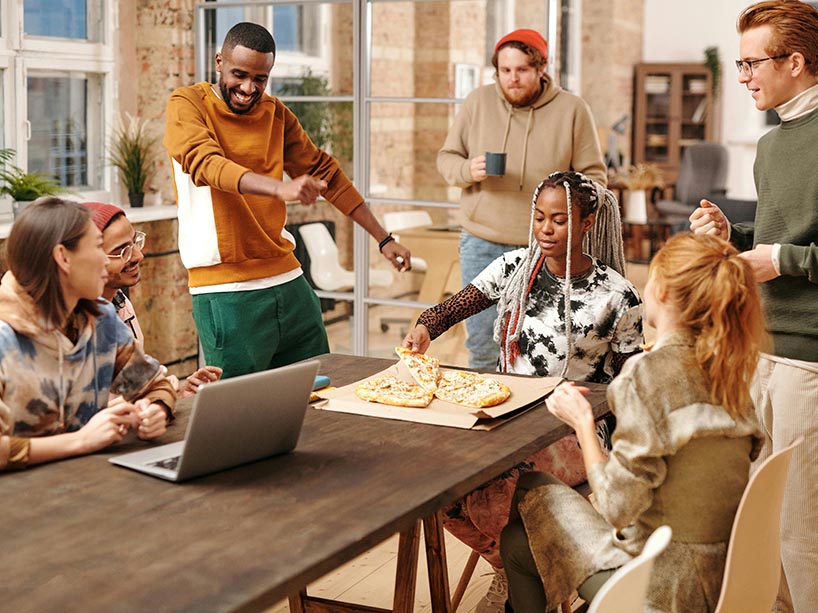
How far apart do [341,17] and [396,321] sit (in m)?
1.46

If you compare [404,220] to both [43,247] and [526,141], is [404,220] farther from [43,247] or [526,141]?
[43,247]

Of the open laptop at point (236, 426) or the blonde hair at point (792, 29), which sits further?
the blonde hair at point (792, 29)

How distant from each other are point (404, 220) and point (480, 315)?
1.14 m

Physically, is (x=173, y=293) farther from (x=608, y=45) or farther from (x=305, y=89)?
(x=608, y=45)

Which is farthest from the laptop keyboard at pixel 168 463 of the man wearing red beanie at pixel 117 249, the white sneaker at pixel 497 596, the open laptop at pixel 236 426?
the white sneaker at pixel 497 596

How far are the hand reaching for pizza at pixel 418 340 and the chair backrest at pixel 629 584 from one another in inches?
49.5

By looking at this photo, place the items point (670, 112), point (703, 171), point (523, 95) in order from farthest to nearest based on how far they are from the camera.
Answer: point (670, 112)
point (703, 171)
point (523, 95)

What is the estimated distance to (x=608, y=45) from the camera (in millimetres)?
11875

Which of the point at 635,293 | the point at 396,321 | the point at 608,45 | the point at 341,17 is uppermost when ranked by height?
the point at 608,45

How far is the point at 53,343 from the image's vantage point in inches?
78.5

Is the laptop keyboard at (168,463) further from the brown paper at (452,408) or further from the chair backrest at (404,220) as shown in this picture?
the chair backrest at (404,220)

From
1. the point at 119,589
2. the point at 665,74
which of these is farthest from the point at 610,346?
the point at 665,74

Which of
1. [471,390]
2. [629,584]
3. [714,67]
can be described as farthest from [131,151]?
[714,67]

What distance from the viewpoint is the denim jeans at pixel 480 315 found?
411 centimetres
